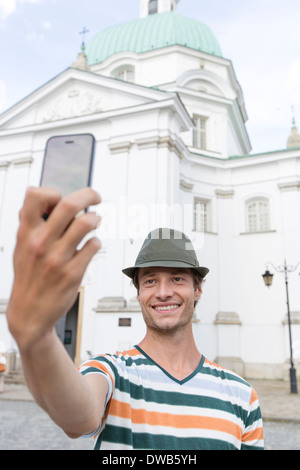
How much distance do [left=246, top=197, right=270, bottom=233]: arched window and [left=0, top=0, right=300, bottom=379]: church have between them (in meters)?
0.05

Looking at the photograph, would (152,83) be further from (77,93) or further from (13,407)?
(13,407)

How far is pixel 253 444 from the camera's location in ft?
4.87

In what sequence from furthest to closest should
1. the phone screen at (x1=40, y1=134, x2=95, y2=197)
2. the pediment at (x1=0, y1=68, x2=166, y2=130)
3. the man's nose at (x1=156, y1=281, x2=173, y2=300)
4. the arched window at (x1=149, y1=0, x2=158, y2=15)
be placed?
the arched window at (x1=149, y1=0, x2=158, y2=15)
the pediment at (x1=0, y1=68, x2=166, y2=130)
the man's nose at (x1=156, y1=281, x2=173, y2=300)
the phone screen at (x1=40, y1=134, x2=95, y2=197)

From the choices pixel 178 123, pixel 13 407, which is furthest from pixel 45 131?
pixel 13 407

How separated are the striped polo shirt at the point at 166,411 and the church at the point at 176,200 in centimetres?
1016

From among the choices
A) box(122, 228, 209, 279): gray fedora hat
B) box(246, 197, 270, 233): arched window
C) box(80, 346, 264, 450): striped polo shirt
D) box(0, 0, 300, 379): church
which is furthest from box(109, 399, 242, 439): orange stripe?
box(246, 197, 270, 233): arched window

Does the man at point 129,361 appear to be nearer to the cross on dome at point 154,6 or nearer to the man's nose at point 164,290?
the man's nose at point 164,290

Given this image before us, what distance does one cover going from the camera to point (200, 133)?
20484 millimetres

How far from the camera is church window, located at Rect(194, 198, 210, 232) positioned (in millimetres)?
17875

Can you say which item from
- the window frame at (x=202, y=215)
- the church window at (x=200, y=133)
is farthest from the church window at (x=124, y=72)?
the window frame at (x=202, y=215)

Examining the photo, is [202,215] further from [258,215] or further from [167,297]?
[167,297]

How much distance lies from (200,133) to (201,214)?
207 inches

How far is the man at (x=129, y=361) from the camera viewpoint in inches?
25.1

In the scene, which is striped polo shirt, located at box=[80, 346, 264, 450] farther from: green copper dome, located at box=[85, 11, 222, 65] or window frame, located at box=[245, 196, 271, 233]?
green copper dome, located at box=[85, 11, 222, 65]
